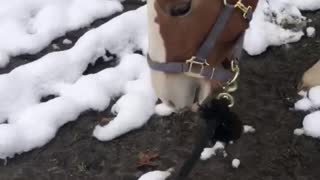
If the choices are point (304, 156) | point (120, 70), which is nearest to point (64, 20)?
point (120, 70)

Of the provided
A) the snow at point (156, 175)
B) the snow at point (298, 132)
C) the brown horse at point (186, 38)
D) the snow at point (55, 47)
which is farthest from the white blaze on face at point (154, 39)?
the snow at point (55, 47)

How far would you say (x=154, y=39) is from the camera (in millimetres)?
1632

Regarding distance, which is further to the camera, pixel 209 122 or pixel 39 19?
pixel 39 19

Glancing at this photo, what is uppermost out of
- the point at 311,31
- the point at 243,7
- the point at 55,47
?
the point at 243,7

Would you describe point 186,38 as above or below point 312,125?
above

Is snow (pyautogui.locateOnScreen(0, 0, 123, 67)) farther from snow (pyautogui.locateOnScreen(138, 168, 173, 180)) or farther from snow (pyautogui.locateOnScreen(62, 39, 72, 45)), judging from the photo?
snow (pyautogui.locateOnScreen(138, 168, 173, 180))

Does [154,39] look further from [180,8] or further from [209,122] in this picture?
[209,122]

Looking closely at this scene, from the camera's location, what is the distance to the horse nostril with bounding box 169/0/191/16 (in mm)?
1587

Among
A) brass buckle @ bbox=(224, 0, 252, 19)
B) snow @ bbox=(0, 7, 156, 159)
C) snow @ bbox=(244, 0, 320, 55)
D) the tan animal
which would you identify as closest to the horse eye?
brass buckle @ bbox=(224, 0, 252, 19)

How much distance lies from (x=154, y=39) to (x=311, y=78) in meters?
1.37

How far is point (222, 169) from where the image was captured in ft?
8.25

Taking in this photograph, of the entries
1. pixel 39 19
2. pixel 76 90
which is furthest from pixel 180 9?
pixel 39 19

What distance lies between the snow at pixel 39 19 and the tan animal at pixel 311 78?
94 centimetres

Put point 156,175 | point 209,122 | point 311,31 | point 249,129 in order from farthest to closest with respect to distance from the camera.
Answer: point 311,31
point 249,129
point 156,175
point 209,122
